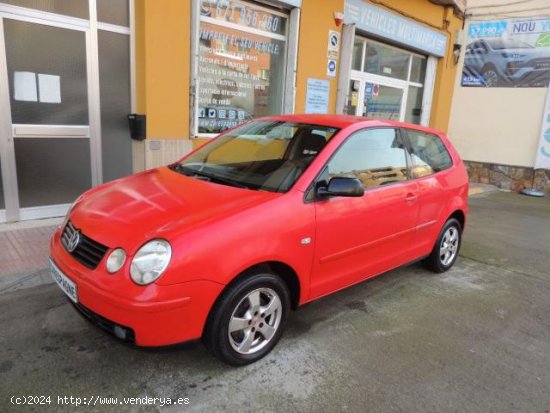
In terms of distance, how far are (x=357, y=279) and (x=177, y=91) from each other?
12.1 feet

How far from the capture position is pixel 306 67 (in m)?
7.50

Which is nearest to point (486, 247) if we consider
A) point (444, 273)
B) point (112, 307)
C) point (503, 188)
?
point (444, 273)

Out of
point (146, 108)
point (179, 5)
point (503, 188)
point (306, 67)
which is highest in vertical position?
point (179, 5)

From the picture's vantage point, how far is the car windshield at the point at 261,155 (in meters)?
3.11

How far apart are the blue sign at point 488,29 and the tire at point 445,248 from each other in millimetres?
8580

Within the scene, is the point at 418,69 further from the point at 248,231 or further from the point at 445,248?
the point at 248,231

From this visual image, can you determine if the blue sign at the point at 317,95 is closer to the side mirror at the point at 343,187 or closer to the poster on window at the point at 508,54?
the side mirror at the point at 343,187

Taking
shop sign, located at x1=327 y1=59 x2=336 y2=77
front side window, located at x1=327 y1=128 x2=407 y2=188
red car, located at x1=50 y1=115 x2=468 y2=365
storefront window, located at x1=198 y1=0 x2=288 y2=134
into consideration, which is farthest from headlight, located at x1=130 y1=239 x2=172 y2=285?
shop sign, located at x1=327 y1=59 x2=336 y2=77

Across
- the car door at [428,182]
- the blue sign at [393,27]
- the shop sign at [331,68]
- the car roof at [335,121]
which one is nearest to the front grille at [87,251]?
the car roof at [335,121]

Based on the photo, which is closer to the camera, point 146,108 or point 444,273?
point 444,273

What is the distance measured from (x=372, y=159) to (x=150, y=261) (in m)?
2.06

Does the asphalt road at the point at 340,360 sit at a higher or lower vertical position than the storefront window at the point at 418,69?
lower

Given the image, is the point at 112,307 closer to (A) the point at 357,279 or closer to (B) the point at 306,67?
(A) the point at 357,279

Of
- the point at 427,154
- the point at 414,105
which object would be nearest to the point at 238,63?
the point at 427,154
